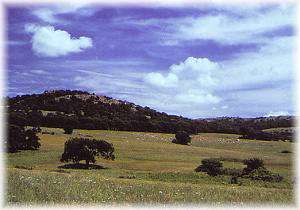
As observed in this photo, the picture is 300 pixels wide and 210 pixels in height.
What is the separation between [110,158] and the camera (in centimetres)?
6212

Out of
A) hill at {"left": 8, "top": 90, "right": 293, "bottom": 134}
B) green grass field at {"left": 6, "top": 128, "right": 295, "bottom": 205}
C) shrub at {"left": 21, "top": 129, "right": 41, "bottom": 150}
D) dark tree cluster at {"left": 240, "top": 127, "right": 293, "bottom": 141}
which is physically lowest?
green grass field at {"left": 6, "top": 128, "right": 295, "bottom": 205}

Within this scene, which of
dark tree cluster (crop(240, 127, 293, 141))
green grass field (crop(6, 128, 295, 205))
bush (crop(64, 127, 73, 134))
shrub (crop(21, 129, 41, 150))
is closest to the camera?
green grass field (crop(6, 128, 295, 205))

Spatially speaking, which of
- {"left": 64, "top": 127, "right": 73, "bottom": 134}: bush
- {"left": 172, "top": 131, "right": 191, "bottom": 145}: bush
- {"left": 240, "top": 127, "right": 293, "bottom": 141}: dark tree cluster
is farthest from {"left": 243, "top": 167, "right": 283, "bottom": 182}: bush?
{"left": 240, "top": 127, "right": 293, "bottom": 141}: dark tree cluster

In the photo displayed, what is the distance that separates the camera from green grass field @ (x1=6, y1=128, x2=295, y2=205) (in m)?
14.6

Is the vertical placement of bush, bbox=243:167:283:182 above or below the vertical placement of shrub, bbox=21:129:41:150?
below

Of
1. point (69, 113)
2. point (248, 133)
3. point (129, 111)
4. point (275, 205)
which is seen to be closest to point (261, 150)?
point (248, 133)

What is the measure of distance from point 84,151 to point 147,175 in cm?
1899

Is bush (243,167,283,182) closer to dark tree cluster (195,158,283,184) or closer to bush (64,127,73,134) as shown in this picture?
dark tree cluster (195,158,283,184)

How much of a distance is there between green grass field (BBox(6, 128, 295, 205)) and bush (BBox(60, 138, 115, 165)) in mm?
1349

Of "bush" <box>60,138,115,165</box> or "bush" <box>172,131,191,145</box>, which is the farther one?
"bush" <box>172,131,191,145</box>

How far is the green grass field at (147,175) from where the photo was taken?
47.9 feet

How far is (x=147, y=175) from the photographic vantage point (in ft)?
130

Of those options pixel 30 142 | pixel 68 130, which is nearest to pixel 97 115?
pixel 68 130

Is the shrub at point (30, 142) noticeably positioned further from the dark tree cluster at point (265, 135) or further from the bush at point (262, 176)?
the dark tree cluster at point (265, 135)
